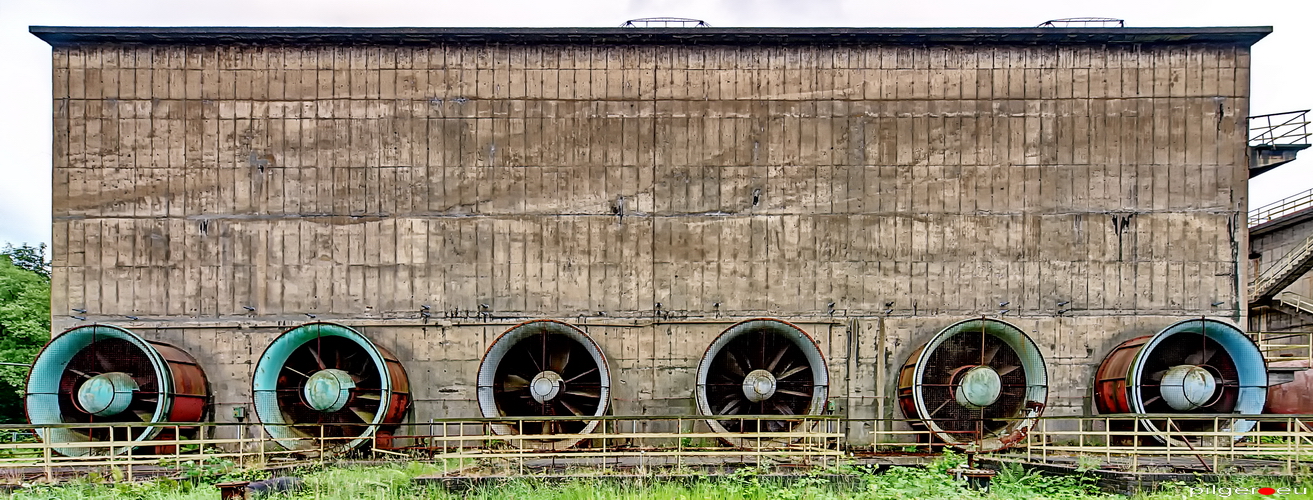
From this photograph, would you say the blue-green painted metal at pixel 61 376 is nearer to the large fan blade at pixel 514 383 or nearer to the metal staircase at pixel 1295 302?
the large fan blade at pixel 514 383

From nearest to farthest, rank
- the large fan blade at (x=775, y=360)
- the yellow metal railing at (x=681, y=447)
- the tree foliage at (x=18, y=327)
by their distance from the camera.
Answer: the yellow metal railing at (x=681, y=447), the large fan blade at (x=775, y=360), the tree foliage at (x=18, y=327)

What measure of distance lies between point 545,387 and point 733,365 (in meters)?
3.85

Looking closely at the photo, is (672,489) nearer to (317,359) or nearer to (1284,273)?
(317,359)

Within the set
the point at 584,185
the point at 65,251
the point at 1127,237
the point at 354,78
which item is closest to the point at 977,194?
the point at 1127,237

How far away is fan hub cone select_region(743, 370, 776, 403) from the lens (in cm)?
1467

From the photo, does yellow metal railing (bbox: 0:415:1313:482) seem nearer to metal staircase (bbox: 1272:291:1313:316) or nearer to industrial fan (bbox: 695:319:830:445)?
industrial fan (bbox: 695:319:830:445)

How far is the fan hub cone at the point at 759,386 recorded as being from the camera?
48.1 ft

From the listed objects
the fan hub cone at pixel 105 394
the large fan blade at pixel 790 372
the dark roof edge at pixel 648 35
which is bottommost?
the fan hub cone at pixel 105 394

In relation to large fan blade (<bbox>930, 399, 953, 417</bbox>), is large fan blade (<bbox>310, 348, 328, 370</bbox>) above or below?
above

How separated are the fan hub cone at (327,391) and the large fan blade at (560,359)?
398cm

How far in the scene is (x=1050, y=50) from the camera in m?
16.2

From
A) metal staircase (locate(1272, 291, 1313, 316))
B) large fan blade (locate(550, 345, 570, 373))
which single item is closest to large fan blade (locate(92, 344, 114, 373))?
large fan blade (locate(550, 345, 570, 373))

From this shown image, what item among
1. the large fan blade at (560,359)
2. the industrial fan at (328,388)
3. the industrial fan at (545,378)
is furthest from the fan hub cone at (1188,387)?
the industrial fan at (328,388)

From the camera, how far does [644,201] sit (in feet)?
52.5
